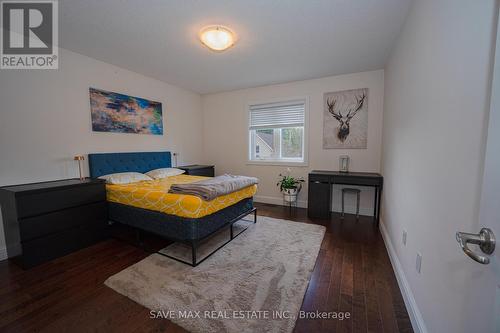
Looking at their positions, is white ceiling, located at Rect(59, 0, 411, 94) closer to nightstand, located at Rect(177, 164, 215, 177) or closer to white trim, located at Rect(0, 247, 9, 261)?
nightstand, located at Rect(177, 164, 215, 177)

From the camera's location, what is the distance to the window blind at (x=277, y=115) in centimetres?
401

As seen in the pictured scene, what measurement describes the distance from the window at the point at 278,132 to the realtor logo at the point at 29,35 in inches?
125

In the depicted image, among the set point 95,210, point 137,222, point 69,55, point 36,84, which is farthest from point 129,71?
point 137,222

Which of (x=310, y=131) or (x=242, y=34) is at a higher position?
(x=242, y=34)

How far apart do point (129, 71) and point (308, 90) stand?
3.22 metres

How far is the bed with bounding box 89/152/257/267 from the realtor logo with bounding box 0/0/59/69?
4.19 feet

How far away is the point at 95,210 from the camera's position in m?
2.50

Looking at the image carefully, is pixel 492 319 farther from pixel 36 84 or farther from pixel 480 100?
pixel 36 84

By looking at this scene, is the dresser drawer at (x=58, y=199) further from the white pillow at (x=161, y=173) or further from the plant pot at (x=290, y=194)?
the plant pot at (x=290, y=194)

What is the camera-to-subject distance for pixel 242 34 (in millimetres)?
2301

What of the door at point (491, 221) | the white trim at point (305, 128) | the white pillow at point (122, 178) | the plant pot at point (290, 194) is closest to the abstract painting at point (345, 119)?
the white trim at point (305, 128)

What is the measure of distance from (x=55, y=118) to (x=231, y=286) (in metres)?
A: 3.00

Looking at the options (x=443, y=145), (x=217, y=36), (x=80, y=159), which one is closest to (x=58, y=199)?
(x=80, y=159)

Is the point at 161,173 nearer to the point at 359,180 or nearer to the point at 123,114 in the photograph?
the point at 123,114
